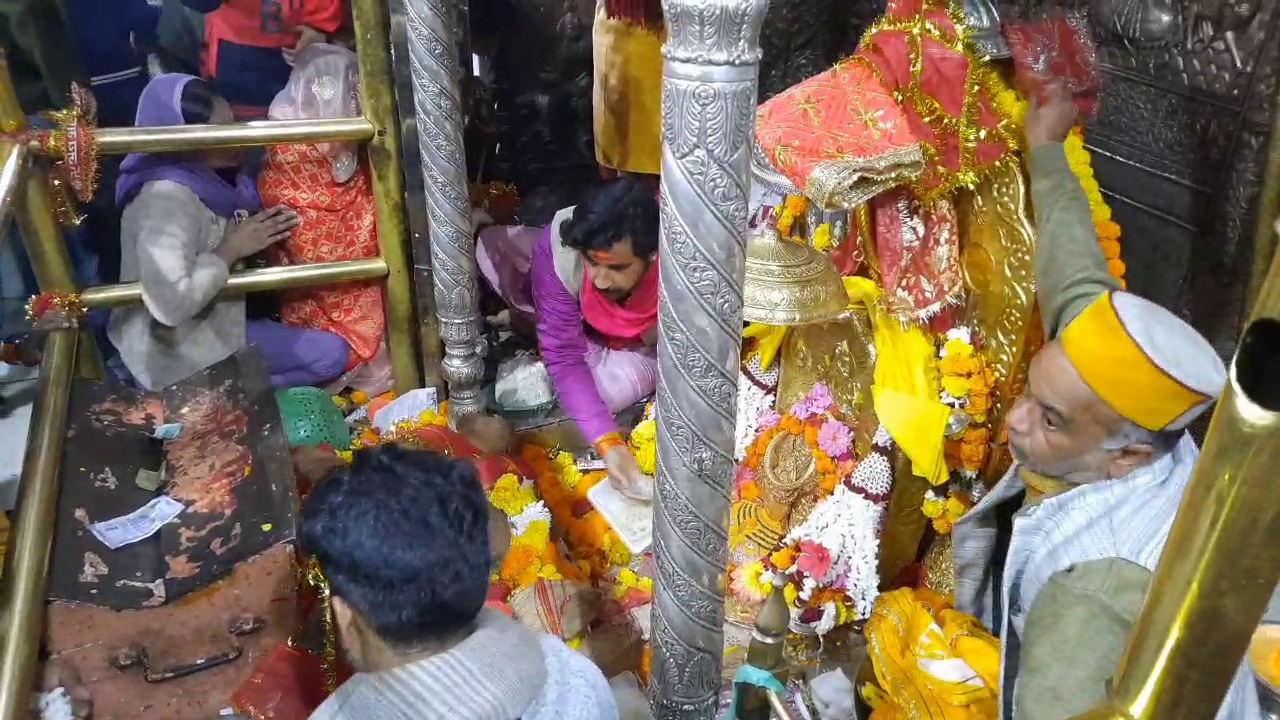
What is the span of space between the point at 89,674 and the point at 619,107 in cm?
184

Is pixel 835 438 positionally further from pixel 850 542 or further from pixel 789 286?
pixel 789 286

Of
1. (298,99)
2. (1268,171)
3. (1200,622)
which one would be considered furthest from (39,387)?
(1268,171)

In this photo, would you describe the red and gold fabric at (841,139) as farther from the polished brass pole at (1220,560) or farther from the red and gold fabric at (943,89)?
the polished brass pole at (1220,560)

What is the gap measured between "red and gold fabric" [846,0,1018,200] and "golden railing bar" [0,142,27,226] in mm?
1644

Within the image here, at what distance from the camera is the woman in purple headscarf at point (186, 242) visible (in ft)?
7.66

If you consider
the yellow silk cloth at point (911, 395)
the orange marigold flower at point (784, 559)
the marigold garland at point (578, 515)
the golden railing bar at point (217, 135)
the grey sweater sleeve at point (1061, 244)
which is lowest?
the marigold garland at point (578, 515)

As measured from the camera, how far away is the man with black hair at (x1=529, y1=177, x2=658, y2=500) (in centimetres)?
232

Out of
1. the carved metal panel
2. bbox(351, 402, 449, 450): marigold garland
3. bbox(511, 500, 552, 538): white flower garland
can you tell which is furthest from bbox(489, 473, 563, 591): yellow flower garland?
the carved metal panel

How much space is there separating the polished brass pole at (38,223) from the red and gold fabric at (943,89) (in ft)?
6.12

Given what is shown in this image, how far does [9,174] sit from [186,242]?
52 cm

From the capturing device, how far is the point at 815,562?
198 centimetres

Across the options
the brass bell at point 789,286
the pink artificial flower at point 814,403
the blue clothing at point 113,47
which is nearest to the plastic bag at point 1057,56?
the brass bell at point 789,286

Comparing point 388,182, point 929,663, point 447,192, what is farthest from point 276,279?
point 929,663

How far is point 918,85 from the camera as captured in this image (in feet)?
5.57
